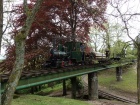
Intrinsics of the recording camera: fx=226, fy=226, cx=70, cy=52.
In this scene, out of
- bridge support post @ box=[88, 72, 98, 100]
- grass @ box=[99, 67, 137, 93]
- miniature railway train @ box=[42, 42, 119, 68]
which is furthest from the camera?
grass @ box=[99, 67, 137, 93]

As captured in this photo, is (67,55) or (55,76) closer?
(55,76)

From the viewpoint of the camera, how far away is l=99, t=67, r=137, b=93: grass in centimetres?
3206

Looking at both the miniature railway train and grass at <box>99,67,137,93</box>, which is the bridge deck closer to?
the miniature railway train

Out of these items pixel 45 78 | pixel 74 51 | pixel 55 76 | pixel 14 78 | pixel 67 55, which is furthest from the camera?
pixel 74 51

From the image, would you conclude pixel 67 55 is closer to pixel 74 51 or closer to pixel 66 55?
pixel 66 55

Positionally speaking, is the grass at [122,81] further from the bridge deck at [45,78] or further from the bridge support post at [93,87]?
the bridge deck at [45,78]

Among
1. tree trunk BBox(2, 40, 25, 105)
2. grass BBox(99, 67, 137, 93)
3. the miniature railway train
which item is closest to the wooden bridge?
the miniature railway train

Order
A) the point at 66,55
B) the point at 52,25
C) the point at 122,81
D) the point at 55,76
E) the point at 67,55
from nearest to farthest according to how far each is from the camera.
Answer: the point at 55,76 → the point at 66,55 → the point at 67,55 → the point at 52,25 → the point at 122,81

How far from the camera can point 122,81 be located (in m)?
36.6

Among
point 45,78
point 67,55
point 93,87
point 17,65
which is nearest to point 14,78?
point 17,65

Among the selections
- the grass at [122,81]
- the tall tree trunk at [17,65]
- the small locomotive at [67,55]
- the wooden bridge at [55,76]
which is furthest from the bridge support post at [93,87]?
the tall tree trunk at [17,65]

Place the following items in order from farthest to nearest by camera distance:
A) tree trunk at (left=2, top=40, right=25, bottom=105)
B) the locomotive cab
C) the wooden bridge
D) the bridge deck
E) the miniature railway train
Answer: the locomotive cab
the miniature railway train
the wooden bridge
the bridge deck
tree trunk at (left=2, top=40, right=25, bottom=105)

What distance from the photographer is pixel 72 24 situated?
22641 mm

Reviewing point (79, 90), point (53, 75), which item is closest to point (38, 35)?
point (53, 75)
